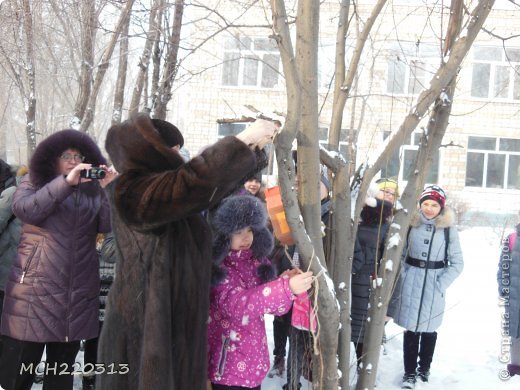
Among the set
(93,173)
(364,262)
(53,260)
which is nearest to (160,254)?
(93,173)

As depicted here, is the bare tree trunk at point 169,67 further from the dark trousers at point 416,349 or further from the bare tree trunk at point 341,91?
the dark trousers at point 416,349

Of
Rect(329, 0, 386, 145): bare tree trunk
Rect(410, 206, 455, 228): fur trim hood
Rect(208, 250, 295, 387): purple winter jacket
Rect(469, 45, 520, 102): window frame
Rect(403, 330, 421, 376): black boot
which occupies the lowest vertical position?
Rect(403, 330, 421, 376): black boot

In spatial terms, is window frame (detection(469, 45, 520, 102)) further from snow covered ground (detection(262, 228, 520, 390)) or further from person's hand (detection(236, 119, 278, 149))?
person's hand (detection(236, 119, 278, 149))

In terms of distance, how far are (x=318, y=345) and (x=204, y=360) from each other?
0.48 metres

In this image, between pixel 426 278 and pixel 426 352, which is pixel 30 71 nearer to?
pixel 426 278

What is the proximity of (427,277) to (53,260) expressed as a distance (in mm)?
2651

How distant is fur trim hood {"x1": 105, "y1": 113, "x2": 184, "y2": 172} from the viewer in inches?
65.9

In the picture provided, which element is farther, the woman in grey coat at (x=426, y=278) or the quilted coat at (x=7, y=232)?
the woman in grey coat at (x=426, y=278)

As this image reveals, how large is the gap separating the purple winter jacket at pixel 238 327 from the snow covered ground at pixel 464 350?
2.93ft

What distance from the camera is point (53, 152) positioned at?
2.74 meters

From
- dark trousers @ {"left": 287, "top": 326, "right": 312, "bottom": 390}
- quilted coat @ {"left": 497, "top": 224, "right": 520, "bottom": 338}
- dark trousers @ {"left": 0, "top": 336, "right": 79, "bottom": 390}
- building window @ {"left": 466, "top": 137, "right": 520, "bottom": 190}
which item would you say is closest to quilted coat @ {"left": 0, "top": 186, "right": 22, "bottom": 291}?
dark trousers @ {"left": 0, "top": 336, "right": 79, "bottom": 390}

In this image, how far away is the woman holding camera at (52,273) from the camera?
2.54 metres

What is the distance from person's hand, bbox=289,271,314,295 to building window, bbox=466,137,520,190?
17061mm

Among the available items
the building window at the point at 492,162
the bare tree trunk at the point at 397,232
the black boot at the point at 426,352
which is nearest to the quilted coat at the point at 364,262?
the black boot at the point at 426,352
